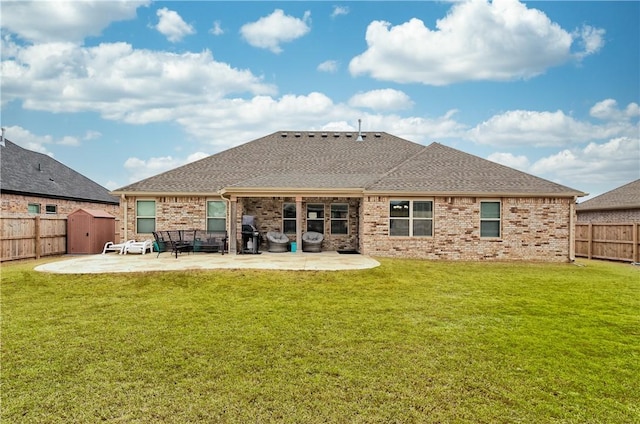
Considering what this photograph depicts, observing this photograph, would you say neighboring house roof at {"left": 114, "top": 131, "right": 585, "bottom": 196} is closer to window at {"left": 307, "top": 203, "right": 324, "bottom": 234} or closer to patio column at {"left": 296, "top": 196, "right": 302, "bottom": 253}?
patio column at {"left": 296, "top": 196, "right": 302, "bottom": 253}

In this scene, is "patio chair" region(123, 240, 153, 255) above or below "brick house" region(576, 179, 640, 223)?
below

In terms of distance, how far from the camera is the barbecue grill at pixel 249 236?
14906 millimetres

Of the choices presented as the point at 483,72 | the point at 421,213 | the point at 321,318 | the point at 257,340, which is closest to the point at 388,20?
the point at 483,72

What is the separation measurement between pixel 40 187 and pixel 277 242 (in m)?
13.3

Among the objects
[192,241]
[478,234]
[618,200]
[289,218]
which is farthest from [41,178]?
[618,200]

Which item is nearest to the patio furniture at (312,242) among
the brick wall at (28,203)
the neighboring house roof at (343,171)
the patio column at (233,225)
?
the neighboring house roof at (343,171)

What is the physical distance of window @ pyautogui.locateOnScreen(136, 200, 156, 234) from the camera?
16.6m

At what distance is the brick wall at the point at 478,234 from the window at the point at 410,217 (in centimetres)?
21

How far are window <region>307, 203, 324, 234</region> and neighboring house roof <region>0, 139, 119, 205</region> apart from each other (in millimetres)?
9300

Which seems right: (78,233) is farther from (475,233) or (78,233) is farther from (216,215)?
(475,233)

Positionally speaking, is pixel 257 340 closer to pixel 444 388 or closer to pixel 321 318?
pixel 321 318

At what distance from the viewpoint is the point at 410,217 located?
584 inches

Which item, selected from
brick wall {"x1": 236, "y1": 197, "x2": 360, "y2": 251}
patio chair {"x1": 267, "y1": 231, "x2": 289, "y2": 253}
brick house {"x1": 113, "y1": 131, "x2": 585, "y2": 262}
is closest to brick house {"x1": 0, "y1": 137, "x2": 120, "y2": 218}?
brick house {"x1": 113, "y1": 131, "x2": 585, "y2": 262}

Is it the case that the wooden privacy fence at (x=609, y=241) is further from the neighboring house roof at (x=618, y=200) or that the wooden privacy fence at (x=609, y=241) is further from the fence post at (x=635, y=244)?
the neighboring house roof at (x=618, y=200)
